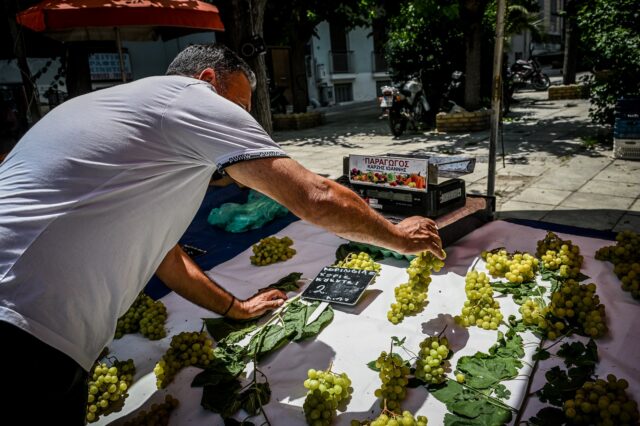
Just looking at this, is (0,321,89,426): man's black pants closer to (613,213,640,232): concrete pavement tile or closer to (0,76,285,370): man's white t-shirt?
(0,76,285,370): man's white t-shirt

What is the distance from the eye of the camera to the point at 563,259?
7.29 ft

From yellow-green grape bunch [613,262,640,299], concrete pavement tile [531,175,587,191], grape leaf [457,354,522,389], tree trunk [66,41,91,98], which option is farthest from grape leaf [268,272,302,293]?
tree trunk [66,41,91,98]

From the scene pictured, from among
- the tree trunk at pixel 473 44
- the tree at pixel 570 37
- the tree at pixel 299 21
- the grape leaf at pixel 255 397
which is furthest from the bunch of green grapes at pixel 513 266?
the tree at pixel 570 37

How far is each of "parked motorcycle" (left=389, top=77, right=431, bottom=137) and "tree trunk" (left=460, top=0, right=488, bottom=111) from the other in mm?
1067

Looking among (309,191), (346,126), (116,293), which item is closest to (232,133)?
(309,191)

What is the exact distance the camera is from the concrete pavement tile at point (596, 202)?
4.26 metres

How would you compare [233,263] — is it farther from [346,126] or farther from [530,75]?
[530,75]

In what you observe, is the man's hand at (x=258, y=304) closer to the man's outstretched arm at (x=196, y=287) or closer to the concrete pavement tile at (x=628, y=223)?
the man's outstretched arm at (x=196, y=287)

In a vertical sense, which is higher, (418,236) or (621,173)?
(418,236)

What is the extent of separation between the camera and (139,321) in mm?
2146

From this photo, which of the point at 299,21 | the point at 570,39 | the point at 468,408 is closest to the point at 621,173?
the point at 468,408

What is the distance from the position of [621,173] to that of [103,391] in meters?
6.08

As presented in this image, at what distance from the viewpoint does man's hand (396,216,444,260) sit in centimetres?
162

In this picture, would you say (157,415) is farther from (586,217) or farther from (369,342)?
(586,217)
